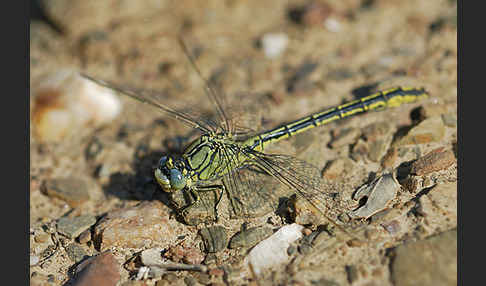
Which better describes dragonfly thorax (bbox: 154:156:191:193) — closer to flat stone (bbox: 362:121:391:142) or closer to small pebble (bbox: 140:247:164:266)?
small pebble (bbox: 140:247:164:266)

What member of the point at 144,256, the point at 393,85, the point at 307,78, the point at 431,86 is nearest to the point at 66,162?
the point at 144,256

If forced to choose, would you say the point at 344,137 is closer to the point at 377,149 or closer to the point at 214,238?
the point at 377,149

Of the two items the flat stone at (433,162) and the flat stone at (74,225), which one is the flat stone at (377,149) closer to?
the flat stone at (433,162)

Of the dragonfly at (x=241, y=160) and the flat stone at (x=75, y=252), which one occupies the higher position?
the dragonfly at (x=241, y=160)

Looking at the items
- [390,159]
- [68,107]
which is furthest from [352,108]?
[68,107]

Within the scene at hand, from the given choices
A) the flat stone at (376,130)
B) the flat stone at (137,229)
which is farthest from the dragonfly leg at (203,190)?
the flat stone at (376,130)

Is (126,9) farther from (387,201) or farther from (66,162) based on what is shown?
(387,201)

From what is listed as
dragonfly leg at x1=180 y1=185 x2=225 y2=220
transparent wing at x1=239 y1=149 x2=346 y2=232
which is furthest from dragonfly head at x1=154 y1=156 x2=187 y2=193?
transparent wing at x1=239 y1=149 x2=346 y2=232
